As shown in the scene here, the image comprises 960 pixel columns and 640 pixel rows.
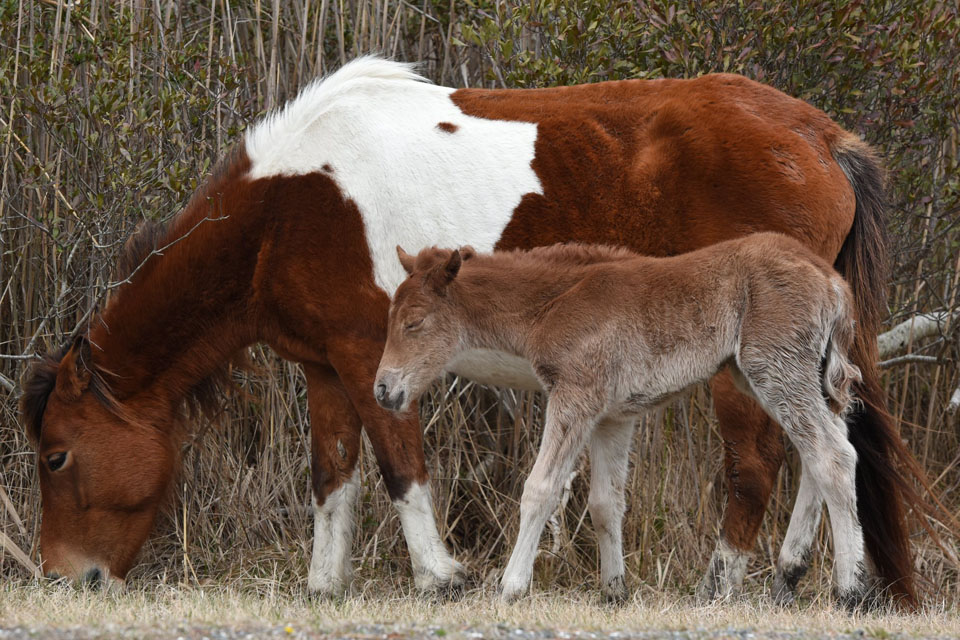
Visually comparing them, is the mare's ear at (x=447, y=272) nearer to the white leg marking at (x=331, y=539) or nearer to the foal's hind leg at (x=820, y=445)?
the foal's hind leg at (x=820, y=445)

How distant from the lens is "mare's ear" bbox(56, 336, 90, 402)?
5.41 meters

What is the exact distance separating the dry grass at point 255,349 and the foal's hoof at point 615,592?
0.86 m

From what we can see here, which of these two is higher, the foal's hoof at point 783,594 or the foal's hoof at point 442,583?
the foal's hoof at point 783,594

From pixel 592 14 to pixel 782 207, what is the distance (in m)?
1.54

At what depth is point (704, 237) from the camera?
5.47 meters

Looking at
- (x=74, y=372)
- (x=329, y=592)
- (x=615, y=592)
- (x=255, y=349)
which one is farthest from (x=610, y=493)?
(x=255, y=349)

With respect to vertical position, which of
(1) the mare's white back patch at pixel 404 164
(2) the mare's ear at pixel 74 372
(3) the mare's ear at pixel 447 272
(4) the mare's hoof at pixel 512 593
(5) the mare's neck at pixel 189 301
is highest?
(1) the mare's white back patch at pixel 404 164

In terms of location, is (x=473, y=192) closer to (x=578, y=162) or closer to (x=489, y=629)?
(x=578, y=162)

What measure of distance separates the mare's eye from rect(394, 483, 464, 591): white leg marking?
168 cm

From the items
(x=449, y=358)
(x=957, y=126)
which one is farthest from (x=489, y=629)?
(x=957, y=126)

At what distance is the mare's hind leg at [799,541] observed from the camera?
5055mm

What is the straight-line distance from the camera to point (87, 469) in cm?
548

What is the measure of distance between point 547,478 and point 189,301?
6.91ft

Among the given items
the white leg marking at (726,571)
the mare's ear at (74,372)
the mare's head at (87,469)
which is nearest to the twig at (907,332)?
the white leg marking at (726,571)
